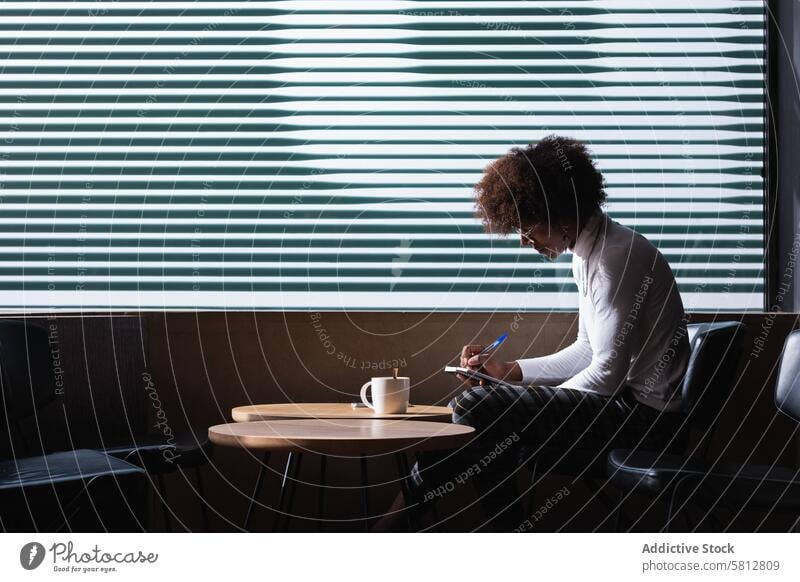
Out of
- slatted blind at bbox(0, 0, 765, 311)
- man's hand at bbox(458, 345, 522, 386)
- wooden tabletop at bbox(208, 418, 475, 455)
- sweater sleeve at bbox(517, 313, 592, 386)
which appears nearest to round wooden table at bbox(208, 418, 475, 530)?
wooden tabletop at bbox(208, 418, 475, 455)

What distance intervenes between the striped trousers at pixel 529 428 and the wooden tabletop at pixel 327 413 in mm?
67

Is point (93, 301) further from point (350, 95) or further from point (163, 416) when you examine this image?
point (350, 95)

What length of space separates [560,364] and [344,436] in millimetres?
978

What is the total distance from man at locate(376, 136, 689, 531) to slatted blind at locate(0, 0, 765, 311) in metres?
0.64

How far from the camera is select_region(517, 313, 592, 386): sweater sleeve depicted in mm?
2369

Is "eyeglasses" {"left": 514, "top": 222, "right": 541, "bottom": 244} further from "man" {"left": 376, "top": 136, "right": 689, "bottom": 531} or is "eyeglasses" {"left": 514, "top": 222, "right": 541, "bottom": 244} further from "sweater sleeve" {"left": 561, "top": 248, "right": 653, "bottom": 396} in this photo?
"sweater sleeve" {"left": 561, "top": 248, "right": 653, "bottom": 396}

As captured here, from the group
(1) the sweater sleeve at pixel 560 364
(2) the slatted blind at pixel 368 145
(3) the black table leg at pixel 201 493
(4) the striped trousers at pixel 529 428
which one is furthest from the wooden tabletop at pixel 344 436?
(2) the slatted blind at pixel 368 145

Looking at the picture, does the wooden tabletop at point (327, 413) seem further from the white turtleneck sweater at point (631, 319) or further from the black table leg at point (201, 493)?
the black table leg at point (201, 493)

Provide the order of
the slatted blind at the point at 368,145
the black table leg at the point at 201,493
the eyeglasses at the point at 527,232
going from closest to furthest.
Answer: the eyeglasses at the point at 527,232 → the black table leg at the point at 201,493 → the slatted blind at the point at 368,145

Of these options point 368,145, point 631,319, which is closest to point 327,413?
point 631,319

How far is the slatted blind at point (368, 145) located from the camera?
280 cm

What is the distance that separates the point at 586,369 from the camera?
2025 mm

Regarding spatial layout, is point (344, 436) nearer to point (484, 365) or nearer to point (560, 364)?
point (484, 365)
